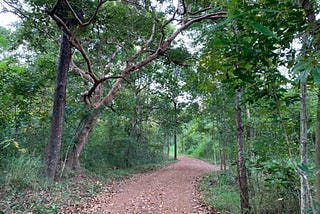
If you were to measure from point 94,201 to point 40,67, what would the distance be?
5.26 m

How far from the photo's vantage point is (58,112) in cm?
670

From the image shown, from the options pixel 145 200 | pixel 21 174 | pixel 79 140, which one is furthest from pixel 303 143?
pixel 79 140

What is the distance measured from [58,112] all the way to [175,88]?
5.89 meters

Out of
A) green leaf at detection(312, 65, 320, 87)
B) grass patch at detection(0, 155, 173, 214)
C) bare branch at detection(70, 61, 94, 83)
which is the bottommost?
grass patch at detection(0, 155, 173, 214)

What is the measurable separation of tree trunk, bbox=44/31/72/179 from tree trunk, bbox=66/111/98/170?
1.48 m

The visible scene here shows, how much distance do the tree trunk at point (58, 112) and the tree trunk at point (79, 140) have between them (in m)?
1.48

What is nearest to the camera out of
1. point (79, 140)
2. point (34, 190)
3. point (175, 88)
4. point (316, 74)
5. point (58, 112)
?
point (316, 74)

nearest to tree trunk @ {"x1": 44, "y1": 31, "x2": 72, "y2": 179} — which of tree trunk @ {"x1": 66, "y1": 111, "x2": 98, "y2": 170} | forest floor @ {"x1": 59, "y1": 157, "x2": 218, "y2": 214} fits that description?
tree trunk @ {"x1": 66, "y1": 111, "x2": 98, "y2": 170}

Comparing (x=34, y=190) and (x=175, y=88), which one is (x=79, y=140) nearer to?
(x=34, y=190)

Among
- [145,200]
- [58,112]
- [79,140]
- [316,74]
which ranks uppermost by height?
[58,112]

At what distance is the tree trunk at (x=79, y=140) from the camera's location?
26.2ft

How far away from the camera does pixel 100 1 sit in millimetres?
5332

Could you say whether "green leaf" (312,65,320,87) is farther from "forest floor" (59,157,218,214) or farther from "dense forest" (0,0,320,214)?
"forest floor" (59,157,218,214)

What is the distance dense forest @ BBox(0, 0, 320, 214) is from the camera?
1.50 metres
